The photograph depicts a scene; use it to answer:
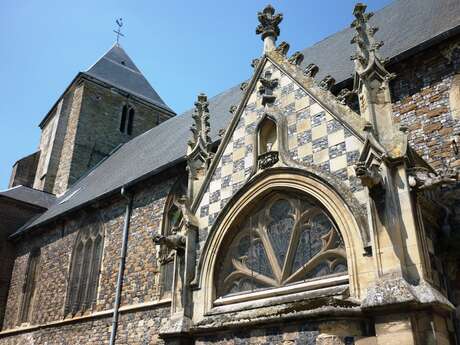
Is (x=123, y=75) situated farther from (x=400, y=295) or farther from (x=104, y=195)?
(x=400, y=295)

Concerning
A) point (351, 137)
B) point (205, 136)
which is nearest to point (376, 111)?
point (351, 137)

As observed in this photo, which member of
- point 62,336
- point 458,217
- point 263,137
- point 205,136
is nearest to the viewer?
point 458,217

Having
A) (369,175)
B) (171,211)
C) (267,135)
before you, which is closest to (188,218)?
(267,135)

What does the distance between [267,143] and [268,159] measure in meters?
0.42

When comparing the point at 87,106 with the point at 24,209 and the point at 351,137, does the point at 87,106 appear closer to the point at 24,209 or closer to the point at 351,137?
the point at 24,209

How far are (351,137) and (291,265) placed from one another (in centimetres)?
173

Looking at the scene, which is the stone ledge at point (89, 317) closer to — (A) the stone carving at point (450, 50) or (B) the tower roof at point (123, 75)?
(A) the stone carving at point (450, 50)

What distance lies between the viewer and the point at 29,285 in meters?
17.7

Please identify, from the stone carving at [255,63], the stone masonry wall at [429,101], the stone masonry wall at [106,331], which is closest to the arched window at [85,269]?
the stone masonry wall at [106,331]

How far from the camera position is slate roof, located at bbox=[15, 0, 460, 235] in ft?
30.9

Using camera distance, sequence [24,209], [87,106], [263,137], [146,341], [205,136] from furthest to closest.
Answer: [87,106] < [24,209] < [146,341] < [205,136] < [263,137]

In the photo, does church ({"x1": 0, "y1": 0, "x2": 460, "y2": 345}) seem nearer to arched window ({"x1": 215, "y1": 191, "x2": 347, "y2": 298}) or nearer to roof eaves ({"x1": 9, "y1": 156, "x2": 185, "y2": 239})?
arched window ({"x1": 215, "y1": 191, "x2": 347, "y2": 298})

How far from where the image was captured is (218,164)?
24.7 feet

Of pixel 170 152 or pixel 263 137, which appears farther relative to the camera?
pixel 170 152
